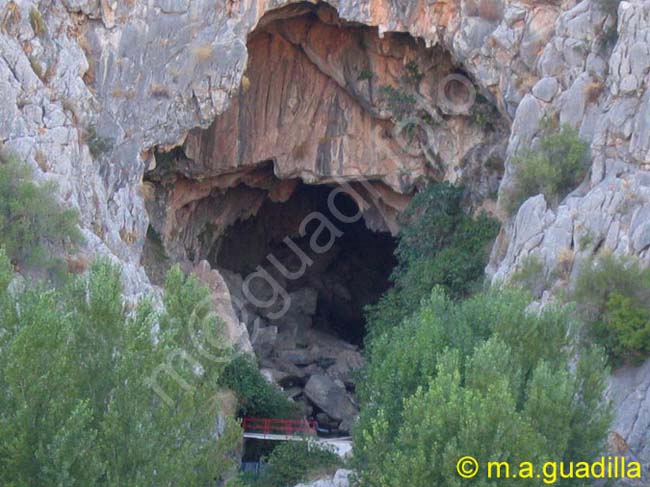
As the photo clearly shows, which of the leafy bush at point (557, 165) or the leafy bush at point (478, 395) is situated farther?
the leafy bush at point (557, 165)

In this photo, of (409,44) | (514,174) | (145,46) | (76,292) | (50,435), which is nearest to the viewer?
(50,435)

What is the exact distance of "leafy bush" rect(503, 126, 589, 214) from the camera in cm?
3084

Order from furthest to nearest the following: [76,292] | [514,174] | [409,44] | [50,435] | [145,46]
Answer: [409,44], [145,46], [514,174], [76,292], [50,435]

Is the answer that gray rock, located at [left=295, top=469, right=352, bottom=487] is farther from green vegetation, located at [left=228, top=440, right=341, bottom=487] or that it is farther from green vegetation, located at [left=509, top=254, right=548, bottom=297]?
green vegetation, located at [left=509, top=254, right=548, bottom=297]

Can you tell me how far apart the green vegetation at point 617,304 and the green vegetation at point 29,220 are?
1300cm

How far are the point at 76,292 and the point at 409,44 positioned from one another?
65.0 ft

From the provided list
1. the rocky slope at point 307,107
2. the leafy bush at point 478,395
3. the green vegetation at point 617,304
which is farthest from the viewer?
the rocky slope at point 307,107

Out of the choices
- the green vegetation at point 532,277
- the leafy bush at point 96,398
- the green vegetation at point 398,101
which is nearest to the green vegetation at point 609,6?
the green vegetation at point 532,277

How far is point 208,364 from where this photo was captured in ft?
76.3

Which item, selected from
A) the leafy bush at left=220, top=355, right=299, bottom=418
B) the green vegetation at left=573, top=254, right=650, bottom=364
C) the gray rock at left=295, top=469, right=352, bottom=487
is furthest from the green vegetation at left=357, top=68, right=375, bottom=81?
the gray rock at left=295, top=469, right=352, bottom=487

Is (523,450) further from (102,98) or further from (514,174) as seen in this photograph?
(102,98)

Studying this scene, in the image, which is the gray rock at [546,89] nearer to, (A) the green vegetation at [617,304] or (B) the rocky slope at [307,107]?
(B) the rocky slope at [307,107]

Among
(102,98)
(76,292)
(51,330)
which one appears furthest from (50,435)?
(102,98)

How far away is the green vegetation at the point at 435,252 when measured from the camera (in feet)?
119
